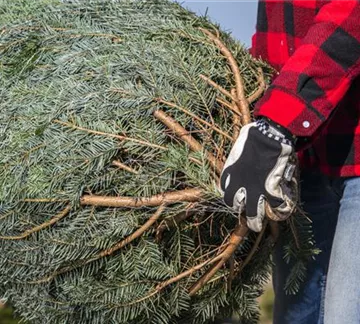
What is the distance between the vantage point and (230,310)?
2383mm

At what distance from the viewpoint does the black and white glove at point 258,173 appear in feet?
6.51

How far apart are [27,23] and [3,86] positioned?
22cm

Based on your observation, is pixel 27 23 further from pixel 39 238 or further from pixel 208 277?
pixel 208 277

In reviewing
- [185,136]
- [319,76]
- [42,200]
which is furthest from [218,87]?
[42,200]

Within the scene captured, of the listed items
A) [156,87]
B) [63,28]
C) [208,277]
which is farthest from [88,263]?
[63,28]

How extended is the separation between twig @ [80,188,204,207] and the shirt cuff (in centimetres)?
25

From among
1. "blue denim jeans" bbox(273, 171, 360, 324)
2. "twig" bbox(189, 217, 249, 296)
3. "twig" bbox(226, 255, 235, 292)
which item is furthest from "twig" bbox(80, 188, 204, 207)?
"blue denim jeans" bbox(273, 171, 360, 324)

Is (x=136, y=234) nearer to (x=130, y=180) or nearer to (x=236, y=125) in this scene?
(x=130, y=180)

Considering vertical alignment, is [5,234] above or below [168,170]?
below

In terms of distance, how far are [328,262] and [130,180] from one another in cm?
82

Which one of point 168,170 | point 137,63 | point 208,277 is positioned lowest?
point 208,277

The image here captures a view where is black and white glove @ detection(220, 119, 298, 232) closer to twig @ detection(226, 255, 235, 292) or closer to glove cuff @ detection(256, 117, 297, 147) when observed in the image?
glove cuff @ detection(256, 117, 297, 147)

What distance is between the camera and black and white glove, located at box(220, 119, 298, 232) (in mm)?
1984

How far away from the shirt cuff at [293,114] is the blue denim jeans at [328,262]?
0.33m
